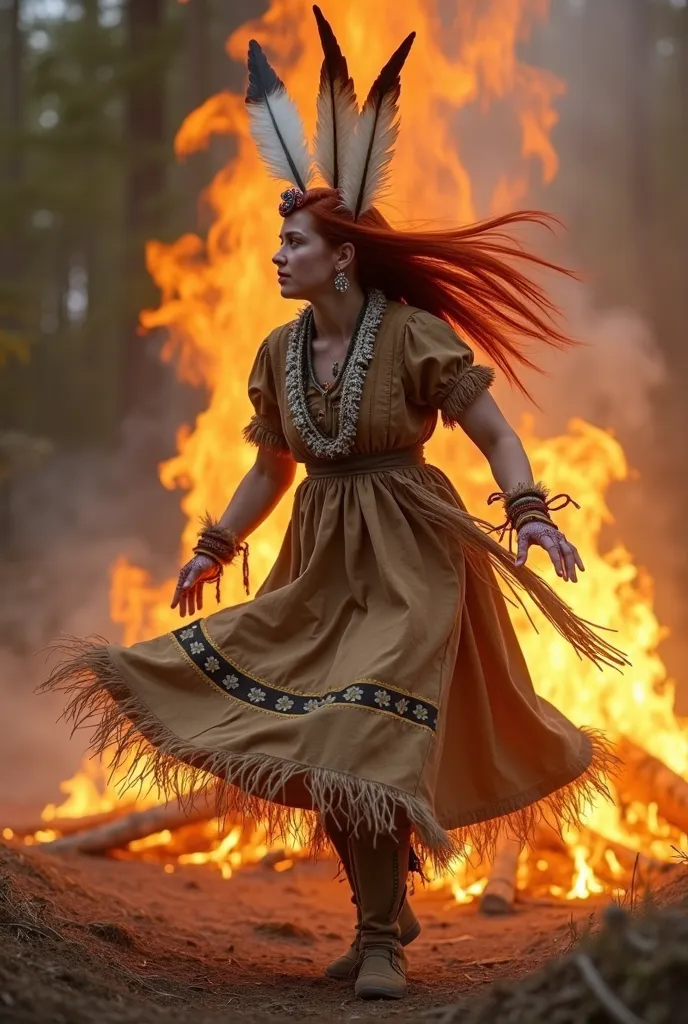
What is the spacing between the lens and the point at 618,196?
1930 cm

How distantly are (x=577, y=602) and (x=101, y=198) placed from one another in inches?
524

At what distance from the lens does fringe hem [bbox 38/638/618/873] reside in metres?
3.02

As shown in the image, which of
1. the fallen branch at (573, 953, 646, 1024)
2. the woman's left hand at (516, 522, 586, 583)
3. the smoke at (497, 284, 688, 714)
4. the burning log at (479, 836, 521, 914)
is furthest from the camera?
the smoke at (497, 284, 688, 714)

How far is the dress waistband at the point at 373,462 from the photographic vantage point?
363 cm

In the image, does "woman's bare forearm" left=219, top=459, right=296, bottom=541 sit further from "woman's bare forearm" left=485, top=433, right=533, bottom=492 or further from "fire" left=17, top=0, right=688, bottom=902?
"fire" left=17, top=0, right=688, bottom=902

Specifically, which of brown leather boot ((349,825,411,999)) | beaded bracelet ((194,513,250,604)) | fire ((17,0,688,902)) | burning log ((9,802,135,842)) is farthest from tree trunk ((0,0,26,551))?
brown leather boot ((349,825,411,999))

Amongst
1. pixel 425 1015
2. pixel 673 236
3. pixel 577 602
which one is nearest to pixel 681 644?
pixel 577 602

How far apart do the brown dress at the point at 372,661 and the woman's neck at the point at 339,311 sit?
12 cm

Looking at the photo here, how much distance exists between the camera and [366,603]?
136 inches

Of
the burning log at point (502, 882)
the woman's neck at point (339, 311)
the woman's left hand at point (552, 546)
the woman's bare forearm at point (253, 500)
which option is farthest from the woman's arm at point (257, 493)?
the burning log at point (502, 882)

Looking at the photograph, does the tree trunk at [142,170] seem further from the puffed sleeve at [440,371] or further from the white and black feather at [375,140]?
the puffed sleeve at [440,371]

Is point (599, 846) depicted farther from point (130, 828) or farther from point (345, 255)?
point (345, 255)

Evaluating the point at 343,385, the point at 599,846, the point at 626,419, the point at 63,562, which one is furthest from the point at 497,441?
the point at 63,562

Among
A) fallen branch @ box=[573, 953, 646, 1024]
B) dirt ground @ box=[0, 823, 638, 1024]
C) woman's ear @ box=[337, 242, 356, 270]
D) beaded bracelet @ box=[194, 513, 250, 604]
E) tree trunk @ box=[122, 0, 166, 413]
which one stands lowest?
fallen branch @ box=[573, 953, 646, 1024]
